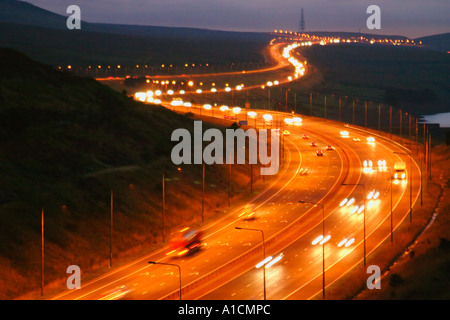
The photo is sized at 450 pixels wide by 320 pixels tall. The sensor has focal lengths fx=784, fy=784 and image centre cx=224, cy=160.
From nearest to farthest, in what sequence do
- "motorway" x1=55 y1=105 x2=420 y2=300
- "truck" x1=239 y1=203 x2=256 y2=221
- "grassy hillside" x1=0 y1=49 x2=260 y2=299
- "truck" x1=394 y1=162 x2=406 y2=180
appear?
"motorway" x1=55 y1=105 x2=420 y2=300
"grassy hillside" x1=0 y1=49 x2=260 y2=299
"truck" x1=239 y1=203 x2=256 y2=221
"truck" x1=394 y1=162 x2=406 y2=180

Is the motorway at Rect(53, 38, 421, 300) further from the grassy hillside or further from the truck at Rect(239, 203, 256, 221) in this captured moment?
the grassy hillside

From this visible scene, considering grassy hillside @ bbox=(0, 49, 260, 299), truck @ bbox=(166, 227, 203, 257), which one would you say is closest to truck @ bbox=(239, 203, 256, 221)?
grassy hillside @ bbox=(0, 49, 260, 299)

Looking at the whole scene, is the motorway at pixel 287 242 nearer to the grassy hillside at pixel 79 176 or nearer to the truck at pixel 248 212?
the truck at pixel 248 212

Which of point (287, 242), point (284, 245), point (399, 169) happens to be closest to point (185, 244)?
point (284, 245)

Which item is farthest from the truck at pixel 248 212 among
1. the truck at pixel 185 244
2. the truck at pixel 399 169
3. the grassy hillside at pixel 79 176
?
the truck at pixel 399 169

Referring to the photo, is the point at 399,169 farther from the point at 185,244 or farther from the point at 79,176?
the point at 185,244
